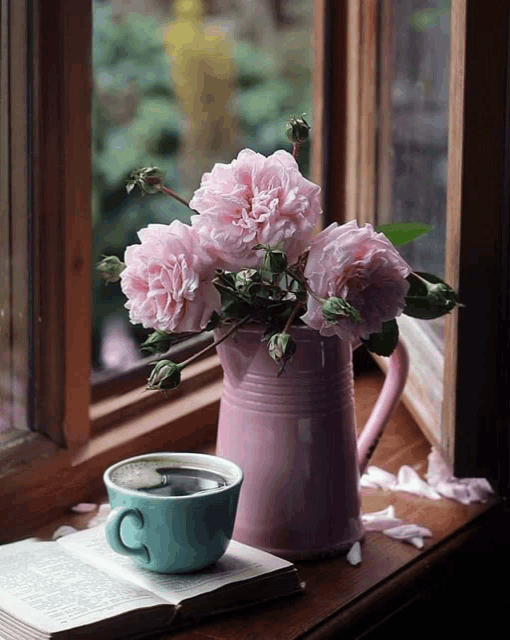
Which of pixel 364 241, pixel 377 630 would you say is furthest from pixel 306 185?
pixel 377 630

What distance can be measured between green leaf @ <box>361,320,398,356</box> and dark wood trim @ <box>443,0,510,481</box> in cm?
17

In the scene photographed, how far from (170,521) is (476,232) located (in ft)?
1.58

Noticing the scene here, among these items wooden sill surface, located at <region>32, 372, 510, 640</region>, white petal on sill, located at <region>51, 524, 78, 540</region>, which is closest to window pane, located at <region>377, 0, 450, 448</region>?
wooden sill surface, located at <region>32, 372, 510, 640</region>

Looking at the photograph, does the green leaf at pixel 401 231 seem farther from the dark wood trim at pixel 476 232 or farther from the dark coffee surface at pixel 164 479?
the dark coffee surface at pixel 164 479

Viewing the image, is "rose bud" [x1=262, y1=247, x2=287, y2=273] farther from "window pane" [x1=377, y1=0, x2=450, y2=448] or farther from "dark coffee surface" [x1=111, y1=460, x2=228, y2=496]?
"window pane" [x1=377, y1=0, x2=450, y2=448]

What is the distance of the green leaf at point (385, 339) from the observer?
1.03 m

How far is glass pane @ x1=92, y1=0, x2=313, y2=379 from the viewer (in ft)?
8.24

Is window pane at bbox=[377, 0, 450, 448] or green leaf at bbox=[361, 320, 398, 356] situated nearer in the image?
green leaf at bbox=[361, 320, 398, 356]

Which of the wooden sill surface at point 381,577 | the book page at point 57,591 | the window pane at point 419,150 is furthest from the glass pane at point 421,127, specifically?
the book page at point 57,591

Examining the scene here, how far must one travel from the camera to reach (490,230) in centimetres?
115

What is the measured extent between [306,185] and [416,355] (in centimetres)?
51

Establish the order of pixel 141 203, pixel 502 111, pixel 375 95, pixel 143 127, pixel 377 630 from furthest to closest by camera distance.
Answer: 1. pixel 143 127
2. pixel 141 203
3. pixel 375 95
4. pixel 502 111
5. pixel 377 630

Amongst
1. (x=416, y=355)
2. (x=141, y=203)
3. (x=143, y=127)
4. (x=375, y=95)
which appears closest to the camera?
(x=416, y=355)

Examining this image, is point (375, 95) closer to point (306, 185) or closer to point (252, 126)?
point (306, 185)
